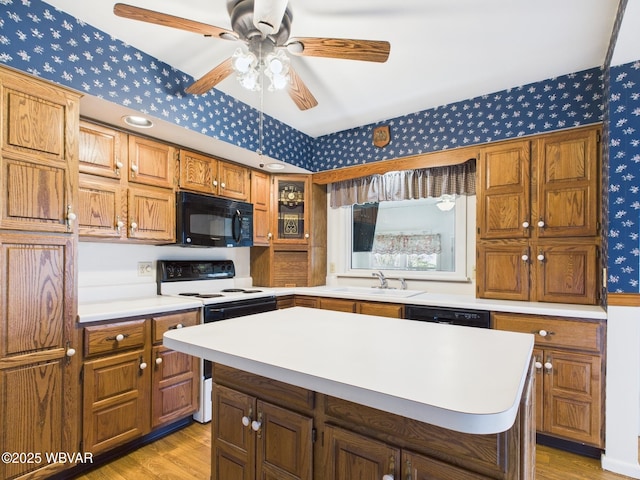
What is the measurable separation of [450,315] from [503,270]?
578 mm

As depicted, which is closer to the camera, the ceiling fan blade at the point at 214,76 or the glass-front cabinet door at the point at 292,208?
the ceiling fan blade at the point at 214,76

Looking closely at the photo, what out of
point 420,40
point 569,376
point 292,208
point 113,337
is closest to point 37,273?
point 113,337

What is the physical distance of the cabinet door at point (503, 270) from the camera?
8.25 feet

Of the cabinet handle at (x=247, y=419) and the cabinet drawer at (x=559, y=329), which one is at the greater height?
the cabinet drawer at (x=559, y=329)

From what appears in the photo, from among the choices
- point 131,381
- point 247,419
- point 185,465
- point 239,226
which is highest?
point 239,226

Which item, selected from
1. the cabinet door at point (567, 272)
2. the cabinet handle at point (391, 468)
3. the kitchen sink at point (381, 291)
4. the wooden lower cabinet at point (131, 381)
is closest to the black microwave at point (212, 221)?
the wooden lower cabinet at point (131, 381)

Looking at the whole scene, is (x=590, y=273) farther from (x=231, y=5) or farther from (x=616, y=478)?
(x=231, y=5)

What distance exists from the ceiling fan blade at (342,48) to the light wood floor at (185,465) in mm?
2364

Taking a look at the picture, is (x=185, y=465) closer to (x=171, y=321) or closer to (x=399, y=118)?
(x=171, y=321)

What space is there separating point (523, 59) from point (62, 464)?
3657mm

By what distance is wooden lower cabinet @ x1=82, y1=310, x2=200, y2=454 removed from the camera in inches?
74.9

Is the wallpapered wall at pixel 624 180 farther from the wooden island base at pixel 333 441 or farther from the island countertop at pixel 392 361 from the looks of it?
the wooden island base at pixel 333 441

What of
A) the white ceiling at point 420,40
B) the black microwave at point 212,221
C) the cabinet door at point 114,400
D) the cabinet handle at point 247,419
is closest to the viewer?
the cabinet handle at point 247,419

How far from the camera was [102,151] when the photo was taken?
223 cm
